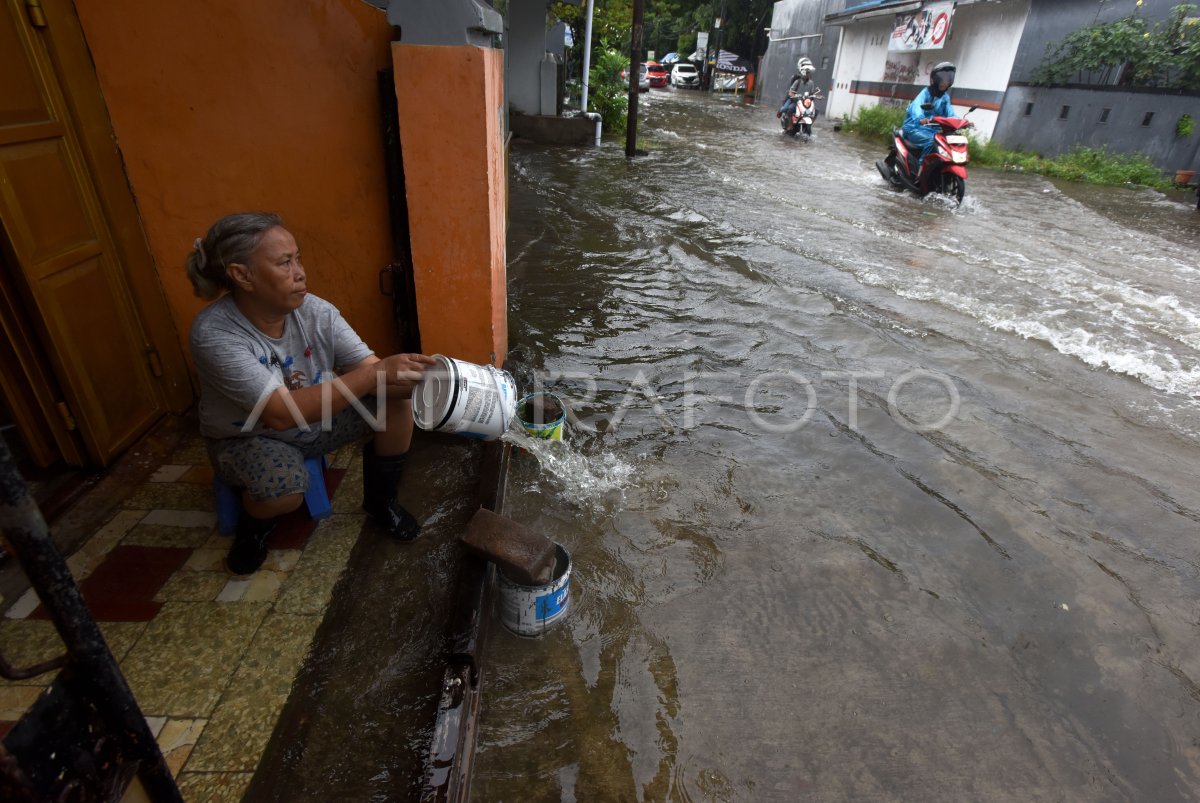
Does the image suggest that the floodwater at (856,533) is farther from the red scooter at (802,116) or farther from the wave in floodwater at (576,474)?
the red scooter at (802,116)

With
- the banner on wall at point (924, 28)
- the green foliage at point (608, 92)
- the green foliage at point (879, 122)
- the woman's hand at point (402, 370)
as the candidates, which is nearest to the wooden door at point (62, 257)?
the woman's hand at point (402, 370)

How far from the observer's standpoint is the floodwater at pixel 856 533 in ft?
6.88

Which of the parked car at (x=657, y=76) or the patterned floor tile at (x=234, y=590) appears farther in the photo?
the parked car at (x=657, y=76)

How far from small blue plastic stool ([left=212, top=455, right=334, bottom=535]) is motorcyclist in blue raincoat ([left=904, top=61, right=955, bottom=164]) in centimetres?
1021

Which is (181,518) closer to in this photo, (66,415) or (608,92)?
(66,415)

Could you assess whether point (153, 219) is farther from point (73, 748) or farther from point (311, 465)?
point (73, 748)

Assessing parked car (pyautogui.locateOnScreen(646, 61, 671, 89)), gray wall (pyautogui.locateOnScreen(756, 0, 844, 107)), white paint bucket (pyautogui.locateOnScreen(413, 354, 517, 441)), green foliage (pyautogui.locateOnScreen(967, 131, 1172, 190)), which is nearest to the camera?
white paint bucket (pyautogui.locateOnScreen(413, 354, 517, 441))

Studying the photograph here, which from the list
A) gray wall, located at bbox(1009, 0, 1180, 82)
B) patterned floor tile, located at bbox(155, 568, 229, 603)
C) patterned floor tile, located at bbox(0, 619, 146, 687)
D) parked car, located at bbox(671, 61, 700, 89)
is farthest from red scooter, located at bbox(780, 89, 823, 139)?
parked car, located at bbox(671, 61, 700, 89)

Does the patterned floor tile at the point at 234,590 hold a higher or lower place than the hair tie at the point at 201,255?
lower

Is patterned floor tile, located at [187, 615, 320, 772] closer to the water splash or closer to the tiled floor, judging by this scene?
the tiled floor

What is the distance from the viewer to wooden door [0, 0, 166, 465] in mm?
2322

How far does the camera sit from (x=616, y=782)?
1.95m

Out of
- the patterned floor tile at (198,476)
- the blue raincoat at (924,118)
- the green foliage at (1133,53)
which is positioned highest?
the green foliage at (1133,53)

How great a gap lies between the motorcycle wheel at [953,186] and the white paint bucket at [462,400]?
958cm
